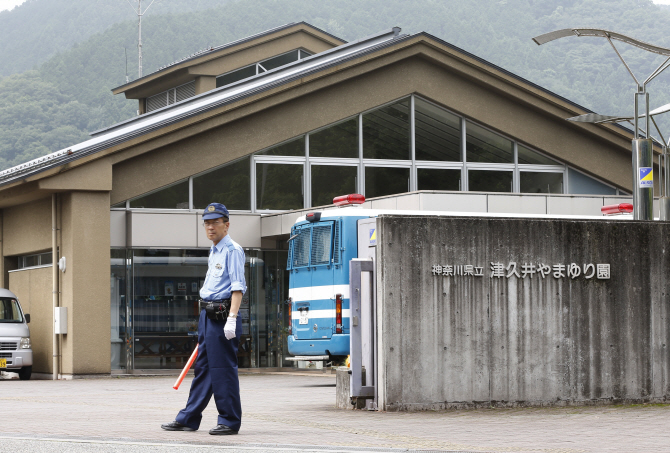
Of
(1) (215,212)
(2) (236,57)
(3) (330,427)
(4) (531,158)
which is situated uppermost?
(2) (236,57)

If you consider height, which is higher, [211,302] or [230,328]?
[211,302]

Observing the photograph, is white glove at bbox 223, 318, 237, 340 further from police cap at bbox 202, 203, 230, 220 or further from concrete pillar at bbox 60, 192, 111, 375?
concrete pillar at bbox 60, 192, 111, 375

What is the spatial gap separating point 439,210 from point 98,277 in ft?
24.3

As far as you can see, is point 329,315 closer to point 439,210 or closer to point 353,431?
point 439,210

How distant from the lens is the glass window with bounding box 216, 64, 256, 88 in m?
31.7

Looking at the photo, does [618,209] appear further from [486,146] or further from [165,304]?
[165,304]

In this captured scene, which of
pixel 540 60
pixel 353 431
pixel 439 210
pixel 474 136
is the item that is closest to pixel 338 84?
pixel 474 136

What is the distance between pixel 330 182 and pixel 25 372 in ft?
26.6

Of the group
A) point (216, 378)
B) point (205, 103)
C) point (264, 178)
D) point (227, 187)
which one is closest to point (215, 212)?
point (216, 378)

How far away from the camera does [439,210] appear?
19.7 metres

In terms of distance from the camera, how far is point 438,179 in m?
25.0

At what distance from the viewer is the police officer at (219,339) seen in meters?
9.23

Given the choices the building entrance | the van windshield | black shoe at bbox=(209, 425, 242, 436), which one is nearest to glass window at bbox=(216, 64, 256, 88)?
the building entrance

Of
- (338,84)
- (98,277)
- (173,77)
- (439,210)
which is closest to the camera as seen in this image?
(439,210)
